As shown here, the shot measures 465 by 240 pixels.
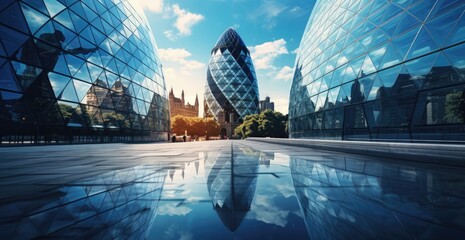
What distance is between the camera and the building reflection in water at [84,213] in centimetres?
160

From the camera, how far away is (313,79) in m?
24.4

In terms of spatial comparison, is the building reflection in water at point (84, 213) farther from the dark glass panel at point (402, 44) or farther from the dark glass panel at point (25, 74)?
the dark glass panel at point (402, 44)

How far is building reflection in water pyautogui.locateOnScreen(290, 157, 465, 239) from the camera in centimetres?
160

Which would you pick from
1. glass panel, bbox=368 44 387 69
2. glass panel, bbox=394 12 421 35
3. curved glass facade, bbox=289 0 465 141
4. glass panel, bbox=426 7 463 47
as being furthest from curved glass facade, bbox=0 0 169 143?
glass panel, bbox=426 7 463 47

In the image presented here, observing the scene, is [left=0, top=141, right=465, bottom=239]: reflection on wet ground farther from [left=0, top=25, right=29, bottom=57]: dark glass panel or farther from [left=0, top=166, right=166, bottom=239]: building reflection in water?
[left=0, top=25, right=29, bottom=57]: dark glass panel

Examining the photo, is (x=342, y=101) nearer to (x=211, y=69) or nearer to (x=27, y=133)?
Answer: (x=27, y=133)

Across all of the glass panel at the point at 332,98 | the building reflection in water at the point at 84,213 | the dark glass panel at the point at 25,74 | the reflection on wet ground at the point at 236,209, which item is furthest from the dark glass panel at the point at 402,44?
the dark glass panel at the point at 25,74

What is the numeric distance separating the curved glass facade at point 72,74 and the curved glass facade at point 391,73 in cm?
2035

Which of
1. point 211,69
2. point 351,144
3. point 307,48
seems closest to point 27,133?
point 351,144

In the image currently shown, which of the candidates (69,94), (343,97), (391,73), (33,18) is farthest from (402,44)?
(33,18)

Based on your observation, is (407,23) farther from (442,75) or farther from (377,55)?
(442,75)

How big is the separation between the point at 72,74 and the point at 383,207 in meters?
20.4

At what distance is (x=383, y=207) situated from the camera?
7.11 ft

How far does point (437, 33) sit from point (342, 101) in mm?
7858
